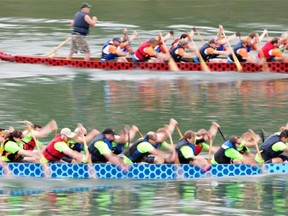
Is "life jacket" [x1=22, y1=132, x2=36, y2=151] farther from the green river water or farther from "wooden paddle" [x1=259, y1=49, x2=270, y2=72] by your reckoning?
"wooden paddle" [x1=259, y1=49, x2=270, y2=72]

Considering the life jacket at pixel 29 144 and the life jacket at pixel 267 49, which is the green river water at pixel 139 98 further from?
the life jacket at pixel 29 144

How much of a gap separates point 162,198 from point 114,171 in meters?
1.27

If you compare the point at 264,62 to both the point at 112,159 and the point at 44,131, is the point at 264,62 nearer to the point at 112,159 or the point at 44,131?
the point at 44,131

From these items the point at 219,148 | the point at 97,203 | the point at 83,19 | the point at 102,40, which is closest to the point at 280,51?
the point at 83,19

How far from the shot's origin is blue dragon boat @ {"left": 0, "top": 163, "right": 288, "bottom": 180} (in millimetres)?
20953

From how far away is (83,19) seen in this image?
32469 millimetres

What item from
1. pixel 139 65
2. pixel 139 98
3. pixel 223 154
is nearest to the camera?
pixel 223 154

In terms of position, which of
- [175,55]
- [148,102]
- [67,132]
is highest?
[175,55]

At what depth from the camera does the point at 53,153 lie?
21.1 meters

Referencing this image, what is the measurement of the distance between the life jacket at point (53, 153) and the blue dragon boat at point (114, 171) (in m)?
0.19

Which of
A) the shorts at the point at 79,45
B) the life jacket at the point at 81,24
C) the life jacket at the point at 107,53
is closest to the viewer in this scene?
the life jacket at the point at 107,53

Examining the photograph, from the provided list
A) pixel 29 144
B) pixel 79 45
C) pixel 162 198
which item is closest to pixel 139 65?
pixel 79 45

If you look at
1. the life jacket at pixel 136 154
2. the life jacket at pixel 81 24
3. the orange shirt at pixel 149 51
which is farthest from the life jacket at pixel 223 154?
the life jacket at pixel 81 24

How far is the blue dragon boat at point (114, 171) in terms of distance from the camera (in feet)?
68.7
